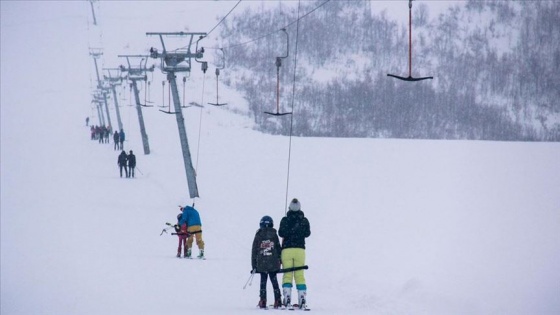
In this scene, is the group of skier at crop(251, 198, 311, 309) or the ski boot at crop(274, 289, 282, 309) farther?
the ski boot at crop(274, 289, 282, 309)

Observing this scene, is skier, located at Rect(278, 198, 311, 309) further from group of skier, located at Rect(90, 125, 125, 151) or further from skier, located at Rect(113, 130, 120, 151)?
skier, located at Rect(113, 130, 120, 151)

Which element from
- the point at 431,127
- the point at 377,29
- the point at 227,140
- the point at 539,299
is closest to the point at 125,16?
the point at 377,29

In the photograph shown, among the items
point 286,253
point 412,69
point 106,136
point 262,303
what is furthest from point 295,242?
point 412,69

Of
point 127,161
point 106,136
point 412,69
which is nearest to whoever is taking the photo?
point 127,161

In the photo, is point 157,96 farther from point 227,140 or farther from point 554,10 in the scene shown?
point 554,10

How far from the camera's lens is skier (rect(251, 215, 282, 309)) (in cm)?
1266

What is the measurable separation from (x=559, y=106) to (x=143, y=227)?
467 ft

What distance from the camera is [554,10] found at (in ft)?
581

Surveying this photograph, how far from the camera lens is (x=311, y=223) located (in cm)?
2697

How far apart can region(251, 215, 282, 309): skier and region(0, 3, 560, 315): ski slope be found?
39 cm

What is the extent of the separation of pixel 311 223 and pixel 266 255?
14.4m

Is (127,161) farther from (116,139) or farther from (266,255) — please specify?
(266,255)

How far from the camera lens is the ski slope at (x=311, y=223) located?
45.0ft

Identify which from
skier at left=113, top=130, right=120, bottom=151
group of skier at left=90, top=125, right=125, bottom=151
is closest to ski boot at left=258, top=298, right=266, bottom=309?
group of skier at left=90, top=125, right=125, bottom=151
